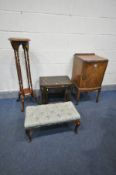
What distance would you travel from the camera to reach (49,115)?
1.70 metres

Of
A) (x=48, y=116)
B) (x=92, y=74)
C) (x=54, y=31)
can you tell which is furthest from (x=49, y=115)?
(x=54, y=31)

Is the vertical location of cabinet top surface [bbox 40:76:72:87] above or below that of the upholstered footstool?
above

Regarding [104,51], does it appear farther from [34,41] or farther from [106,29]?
[34,41]

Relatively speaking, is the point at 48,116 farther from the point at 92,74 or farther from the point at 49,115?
the point at 92,74

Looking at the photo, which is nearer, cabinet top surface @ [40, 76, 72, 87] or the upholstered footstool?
the upholstered footstool

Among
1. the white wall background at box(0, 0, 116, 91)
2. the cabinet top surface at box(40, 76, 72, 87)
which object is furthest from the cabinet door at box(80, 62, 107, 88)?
the white wall background at box(0, 0, 116, 91)

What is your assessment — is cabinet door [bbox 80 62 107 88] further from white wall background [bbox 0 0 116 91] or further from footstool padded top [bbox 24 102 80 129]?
footstool padded top [bbox 24 102 80 129]

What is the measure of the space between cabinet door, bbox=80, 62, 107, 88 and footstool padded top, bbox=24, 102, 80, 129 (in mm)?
648

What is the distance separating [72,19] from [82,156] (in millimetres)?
2188

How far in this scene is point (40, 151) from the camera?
62.1 inches

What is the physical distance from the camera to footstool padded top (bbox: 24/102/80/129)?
1.57 m

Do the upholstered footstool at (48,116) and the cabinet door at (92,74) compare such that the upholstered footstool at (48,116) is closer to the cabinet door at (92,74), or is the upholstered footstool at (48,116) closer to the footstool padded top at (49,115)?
the footstool padded top at (49,115)

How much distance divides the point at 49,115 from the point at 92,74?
1.10 metres

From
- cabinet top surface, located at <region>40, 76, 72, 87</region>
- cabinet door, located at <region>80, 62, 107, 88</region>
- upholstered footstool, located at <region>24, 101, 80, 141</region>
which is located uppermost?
cabinet door, located at <region>80, 62, 107, 88</region>
